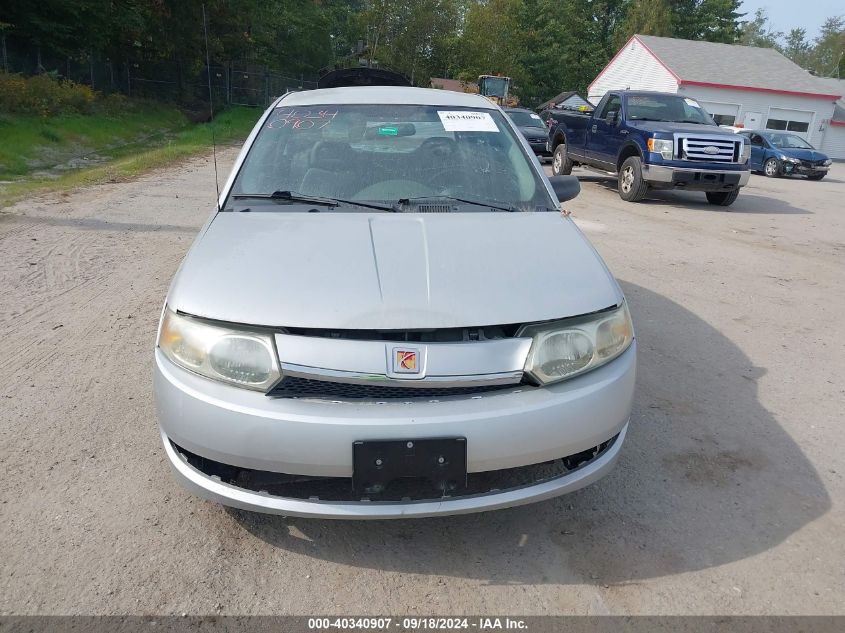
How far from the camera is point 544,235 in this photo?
3055 millimetres

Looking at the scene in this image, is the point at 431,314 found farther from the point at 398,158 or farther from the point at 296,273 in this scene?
the point at 398,158

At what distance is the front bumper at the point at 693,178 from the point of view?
11.4m

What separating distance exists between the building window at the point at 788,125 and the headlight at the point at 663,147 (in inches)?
1243

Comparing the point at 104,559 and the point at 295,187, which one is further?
the point at 295,187

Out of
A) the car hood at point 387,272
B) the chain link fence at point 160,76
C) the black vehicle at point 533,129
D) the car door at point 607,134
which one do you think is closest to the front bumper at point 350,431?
the car hood at point 387,272

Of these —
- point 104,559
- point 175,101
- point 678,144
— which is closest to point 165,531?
point 104,559

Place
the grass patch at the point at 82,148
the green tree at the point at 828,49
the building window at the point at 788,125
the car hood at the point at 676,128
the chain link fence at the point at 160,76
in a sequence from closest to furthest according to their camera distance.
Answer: the car hood at the point at 676,128 → the grass patch at the point at 82,148 → the chain link fence at the point at 160,76 → the building window at the point at 788,125 → the green tree at the point at 828,49

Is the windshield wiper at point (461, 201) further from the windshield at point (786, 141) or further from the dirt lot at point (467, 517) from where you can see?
the windshield at point (786, 141)

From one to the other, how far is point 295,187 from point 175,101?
31349mm

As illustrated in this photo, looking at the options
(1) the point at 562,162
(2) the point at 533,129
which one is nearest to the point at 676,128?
(1) the point at 562,162

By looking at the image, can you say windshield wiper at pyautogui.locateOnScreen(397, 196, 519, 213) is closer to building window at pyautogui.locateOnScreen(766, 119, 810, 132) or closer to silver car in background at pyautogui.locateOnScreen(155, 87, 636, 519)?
silver car in background at pyautogui.locateOnScreen(155, 87, 636, 519)

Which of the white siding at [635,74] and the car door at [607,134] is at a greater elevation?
the white siding at [635,74]

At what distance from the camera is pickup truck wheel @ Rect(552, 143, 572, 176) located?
1486 cm

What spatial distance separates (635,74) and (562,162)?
102 ft
